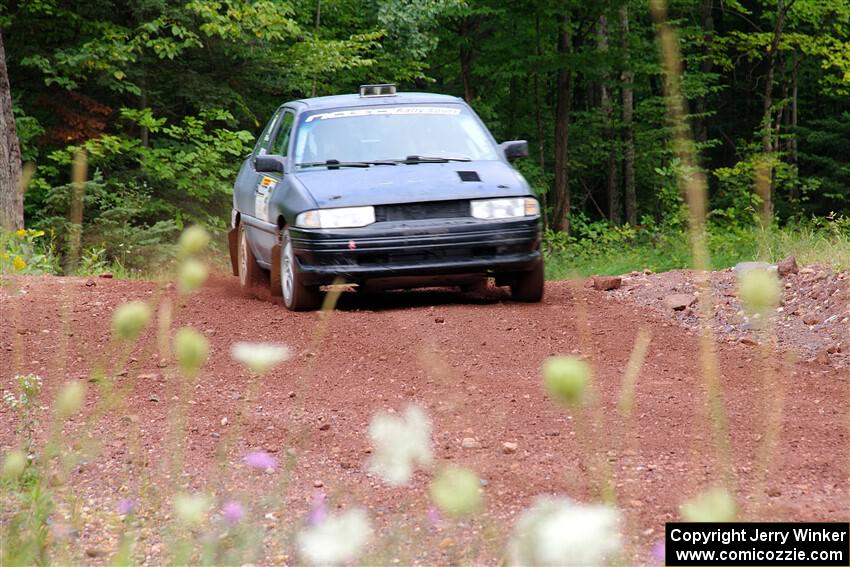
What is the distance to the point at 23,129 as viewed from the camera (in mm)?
18625

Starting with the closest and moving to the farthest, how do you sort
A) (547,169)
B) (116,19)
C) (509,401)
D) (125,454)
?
(125,454), (509,401), (116,19), (547,169)

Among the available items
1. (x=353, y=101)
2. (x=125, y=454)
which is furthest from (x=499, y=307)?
(x=125, y=454)

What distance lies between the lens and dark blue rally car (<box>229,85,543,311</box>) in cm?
866

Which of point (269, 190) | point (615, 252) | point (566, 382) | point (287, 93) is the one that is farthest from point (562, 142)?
point (566, 382)

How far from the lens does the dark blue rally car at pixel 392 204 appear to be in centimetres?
866

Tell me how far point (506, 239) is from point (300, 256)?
153cm

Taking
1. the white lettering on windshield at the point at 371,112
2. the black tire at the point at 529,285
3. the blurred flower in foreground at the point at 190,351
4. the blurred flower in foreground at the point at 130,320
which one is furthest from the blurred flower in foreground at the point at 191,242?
the white lettering on windshield at the point at 371,112

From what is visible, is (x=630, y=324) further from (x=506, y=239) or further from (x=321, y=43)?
(x=321, y=43)

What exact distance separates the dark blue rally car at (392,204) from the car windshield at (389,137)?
0.01 m

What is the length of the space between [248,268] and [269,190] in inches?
49.8

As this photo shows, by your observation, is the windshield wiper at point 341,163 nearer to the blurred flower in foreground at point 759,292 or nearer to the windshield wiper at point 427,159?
the windshield wiper at point 427,159

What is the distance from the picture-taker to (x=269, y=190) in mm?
9867

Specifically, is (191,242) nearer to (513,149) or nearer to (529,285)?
(529,285)

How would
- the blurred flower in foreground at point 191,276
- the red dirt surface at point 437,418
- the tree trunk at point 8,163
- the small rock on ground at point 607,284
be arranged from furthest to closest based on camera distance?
the tree trunk at point 8,163 < the small rock on ground at point 607,284 < the red dirt surface at point 437,418 < the blurred flower in foreground at point 191,276
